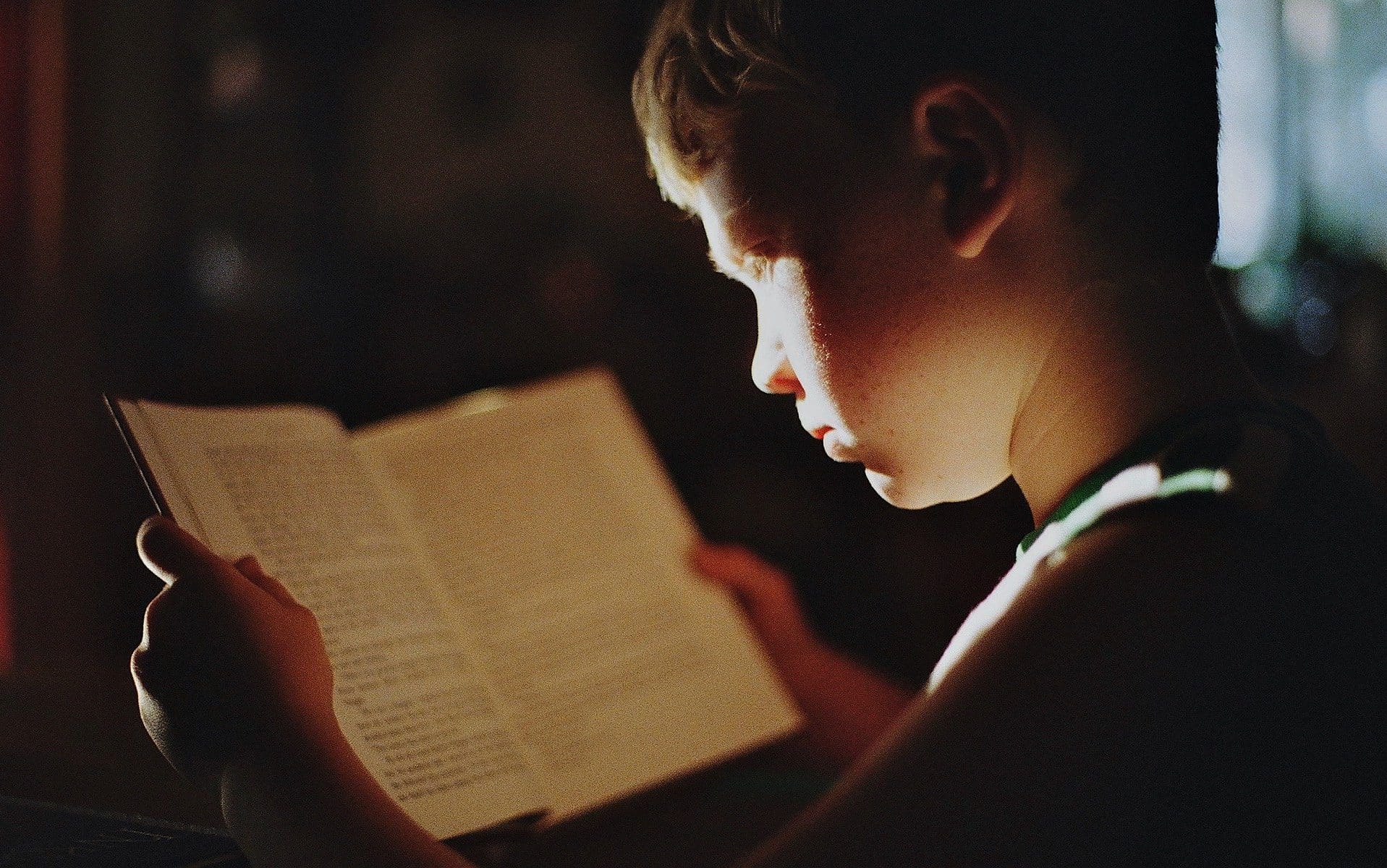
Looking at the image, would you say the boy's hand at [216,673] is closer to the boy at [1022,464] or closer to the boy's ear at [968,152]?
the boy at [1022,464]

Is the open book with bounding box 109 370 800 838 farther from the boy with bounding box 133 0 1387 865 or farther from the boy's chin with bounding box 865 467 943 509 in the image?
the boy's chin with bounding box 865 467 943 509

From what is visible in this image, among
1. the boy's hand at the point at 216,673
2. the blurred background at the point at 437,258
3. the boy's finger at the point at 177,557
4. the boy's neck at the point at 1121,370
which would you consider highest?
the boy's neck at the point at 1121,370

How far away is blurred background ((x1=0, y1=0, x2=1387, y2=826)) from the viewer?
1.67 metres

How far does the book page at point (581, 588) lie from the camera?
0.77m

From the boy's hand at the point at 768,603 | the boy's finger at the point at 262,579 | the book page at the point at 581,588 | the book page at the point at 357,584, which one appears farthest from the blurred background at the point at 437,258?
the boy's finger at the point at 262,579

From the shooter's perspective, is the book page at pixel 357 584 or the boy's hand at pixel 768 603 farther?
the boy's hand at pixel 768 603

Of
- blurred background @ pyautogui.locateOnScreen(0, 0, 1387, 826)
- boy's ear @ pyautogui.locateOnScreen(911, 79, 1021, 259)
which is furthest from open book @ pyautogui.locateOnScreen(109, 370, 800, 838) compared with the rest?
blurred background @ pyautogui.locateOnScreen(0, 0, 1387, 826)

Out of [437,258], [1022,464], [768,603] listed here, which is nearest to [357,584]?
[1022,464]

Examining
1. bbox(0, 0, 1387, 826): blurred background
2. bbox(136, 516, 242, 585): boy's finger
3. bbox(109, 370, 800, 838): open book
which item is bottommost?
bbox(0, 0, 1387, 826): blurred background

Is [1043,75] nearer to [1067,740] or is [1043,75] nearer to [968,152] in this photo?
[968,152]

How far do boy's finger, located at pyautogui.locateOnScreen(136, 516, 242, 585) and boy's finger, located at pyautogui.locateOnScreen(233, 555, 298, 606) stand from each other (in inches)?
0.9

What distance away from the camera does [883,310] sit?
529 mm

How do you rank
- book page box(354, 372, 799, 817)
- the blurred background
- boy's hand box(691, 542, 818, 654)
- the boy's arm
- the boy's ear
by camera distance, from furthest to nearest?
1. the blurred background
2. boy's hand box(691, 542, 818, 654)
3. book page box(354, 372, 799, 817)
4. the boy's ear
5. the boy's arm

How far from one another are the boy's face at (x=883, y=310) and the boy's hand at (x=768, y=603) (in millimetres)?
464
